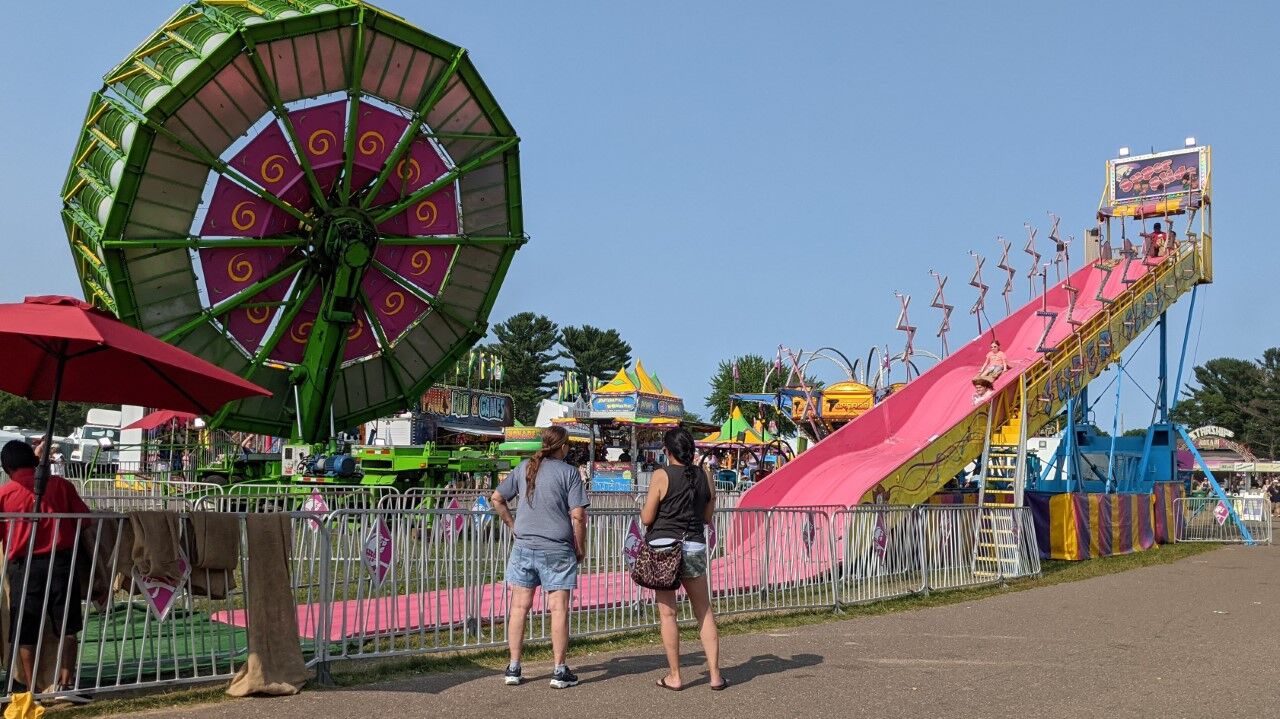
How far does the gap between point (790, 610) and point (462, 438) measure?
4416cm

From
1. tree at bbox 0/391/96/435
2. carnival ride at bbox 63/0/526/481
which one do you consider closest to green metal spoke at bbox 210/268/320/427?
carnival ride at bbox 63/0/526/481

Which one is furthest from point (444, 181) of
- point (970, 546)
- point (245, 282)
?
point (970, 546)

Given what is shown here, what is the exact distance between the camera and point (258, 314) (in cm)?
2017

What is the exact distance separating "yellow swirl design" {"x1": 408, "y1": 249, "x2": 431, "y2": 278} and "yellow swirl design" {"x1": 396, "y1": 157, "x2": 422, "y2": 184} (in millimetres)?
1403

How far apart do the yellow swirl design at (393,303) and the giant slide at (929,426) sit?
7.87m

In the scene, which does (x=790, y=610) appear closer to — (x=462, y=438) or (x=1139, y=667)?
(x=1139, y=667)

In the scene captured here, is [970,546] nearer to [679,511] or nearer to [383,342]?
[679,511]

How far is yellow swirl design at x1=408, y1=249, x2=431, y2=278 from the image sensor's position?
21859mm

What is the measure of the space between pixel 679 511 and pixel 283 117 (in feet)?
45.4

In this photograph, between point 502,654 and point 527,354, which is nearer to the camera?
point 502,654

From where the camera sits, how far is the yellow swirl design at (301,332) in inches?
814

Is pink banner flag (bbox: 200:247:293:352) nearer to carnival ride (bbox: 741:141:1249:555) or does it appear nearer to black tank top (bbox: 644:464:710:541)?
carnival ride (bbox: 741:141:1249:555)

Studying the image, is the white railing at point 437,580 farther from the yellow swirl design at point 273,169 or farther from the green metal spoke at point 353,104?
the green metal spoke at point 353,104

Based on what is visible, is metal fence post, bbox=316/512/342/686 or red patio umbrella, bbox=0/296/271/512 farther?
metal fence post, bbox=316/512/342/686
